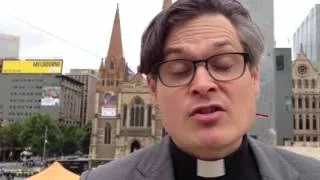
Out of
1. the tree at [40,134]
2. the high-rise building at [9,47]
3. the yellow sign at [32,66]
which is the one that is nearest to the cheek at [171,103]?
the tree at [40,134]

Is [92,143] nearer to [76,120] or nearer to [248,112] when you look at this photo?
[76,120]

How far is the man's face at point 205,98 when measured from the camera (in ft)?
4.34

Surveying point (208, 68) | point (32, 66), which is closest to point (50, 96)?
point (32, 66)

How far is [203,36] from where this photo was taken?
4.64 ft

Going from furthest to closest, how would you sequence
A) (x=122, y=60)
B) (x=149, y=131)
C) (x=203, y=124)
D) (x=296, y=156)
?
(x=122, y=60), (x=149, y=131), (x=296, y=156), (x=203, y=124)

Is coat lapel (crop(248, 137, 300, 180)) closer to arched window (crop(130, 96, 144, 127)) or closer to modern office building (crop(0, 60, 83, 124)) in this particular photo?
arched window (crop(130, 96, 144, 127))

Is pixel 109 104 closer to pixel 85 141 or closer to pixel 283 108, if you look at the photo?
pixel 85 141

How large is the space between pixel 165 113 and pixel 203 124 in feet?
0.47

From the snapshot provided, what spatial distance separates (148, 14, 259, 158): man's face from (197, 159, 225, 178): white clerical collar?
0.03 m

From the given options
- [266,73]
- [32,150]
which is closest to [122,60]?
[32,150]

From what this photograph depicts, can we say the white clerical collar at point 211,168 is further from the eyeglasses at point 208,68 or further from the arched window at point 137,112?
the arched window at point 137,112

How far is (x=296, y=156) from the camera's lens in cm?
157

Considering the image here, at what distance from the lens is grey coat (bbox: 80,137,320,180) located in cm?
146

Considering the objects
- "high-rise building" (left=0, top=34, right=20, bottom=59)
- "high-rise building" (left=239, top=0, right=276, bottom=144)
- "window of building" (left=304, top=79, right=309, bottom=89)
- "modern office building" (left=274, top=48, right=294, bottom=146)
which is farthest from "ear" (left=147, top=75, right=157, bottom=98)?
"high-rise building" (left=0, top=34, right=20, bottom=59)
